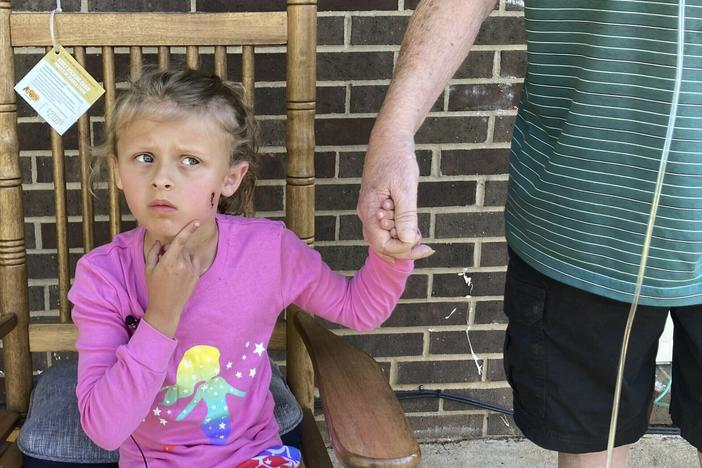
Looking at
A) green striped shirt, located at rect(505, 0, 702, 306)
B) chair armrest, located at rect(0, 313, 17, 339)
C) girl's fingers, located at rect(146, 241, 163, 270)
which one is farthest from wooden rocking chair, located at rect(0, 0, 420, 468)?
green striped shirt, located at rect(505, 0, 702, 306)

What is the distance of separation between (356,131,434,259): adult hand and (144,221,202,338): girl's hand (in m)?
0.30

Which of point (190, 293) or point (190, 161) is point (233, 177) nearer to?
point (190, 161)

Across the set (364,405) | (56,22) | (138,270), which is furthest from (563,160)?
(56,22)

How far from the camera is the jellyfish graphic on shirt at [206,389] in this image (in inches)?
54.6

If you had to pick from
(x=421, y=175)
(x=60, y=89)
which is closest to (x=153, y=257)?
(x=60, y=89)

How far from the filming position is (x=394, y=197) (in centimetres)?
112

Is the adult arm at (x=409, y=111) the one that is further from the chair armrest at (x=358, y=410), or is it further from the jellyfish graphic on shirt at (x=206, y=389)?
the jellyfish graphic on shirt at (x=206, y=389)

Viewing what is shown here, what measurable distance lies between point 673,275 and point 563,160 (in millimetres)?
248

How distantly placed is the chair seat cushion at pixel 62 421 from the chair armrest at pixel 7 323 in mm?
133

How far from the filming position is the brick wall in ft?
6.55

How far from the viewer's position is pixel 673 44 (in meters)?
1.14

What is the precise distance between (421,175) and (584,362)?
904mm

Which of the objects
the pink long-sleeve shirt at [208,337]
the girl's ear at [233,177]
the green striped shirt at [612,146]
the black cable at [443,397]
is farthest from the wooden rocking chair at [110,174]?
the black cable at [443,397]

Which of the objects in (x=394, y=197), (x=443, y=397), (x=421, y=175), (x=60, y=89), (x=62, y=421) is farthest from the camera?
(x=443, y=397)
